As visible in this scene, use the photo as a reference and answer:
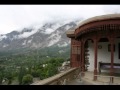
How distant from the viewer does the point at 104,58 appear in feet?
42.9

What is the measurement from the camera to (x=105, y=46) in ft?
42.7

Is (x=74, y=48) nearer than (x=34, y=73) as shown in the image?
Yes
